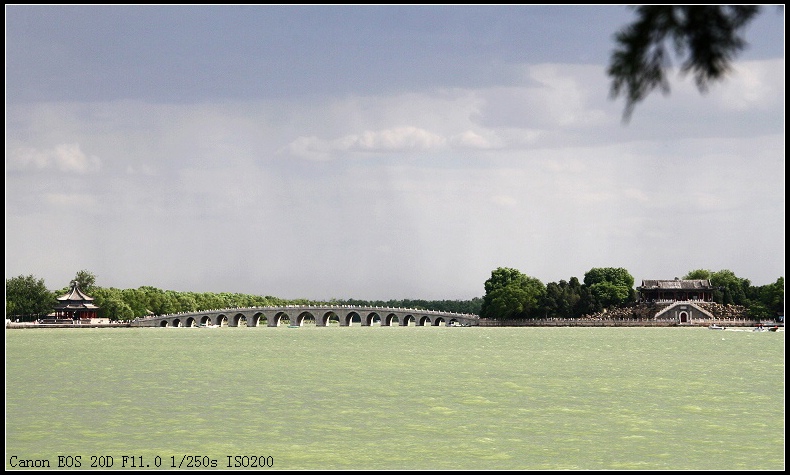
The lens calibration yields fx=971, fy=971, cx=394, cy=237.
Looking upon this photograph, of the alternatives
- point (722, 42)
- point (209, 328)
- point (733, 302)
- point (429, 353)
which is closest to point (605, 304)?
point (733, 302)

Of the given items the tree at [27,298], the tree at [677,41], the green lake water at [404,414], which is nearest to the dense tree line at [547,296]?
the tree at [27,298]

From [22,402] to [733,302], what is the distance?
311 ft

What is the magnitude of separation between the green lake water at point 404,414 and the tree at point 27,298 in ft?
228

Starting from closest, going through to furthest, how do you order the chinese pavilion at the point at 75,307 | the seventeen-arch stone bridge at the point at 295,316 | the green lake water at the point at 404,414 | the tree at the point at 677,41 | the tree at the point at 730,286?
the tree at the point at 677,41 → the green lake water at the point at 404,414 → the tree at the point at 730,286 → the chinese pavilion at the point at 75,307 → the seventeen-arch stone bridge at the point at 295,316

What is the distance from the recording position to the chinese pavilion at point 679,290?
108250mm

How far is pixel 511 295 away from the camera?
102 metres

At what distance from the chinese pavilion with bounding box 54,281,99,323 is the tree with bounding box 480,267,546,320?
152 feet

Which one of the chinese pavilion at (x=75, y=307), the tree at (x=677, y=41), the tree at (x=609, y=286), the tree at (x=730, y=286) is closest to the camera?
the tree at (x=677, y=41)

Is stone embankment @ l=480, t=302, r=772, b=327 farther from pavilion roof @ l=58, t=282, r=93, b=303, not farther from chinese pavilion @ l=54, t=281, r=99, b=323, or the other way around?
pavilion roof @ l=58, t=282, r=93, b=303

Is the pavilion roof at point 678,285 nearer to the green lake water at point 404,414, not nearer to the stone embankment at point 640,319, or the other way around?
the stone embankment at point 640,319

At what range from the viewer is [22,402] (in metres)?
26.4

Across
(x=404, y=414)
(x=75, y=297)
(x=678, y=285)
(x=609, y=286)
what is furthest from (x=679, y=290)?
(x=404, y=414)

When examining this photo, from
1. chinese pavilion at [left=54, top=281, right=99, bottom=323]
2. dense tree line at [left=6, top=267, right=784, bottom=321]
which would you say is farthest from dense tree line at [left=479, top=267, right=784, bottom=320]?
chinese pavilion at [left=54, top=281, right=99, bottom=323]

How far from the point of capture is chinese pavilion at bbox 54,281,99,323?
11326 centimetres
